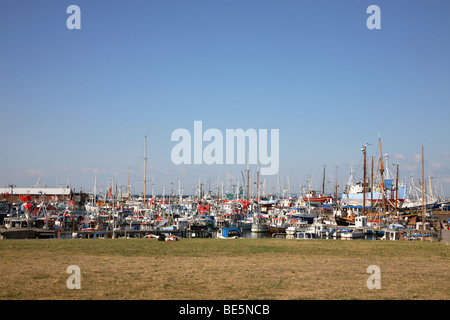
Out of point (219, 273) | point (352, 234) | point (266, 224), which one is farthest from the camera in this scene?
point (266, 224)

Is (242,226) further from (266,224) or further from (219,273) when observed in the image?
(219,273)

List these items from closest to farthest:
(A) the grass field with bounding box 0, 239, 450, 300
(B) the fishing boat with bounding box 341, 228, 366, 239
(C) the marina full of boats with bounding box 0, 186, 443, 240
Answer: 1. (A) the grass field with bounding box 0, 239, 450, 300
2. (B) the fishing boat with bounding box 341, 228, 366, 239
3. (C) the marina full of boats with bounding box 0, 186, 443, 240

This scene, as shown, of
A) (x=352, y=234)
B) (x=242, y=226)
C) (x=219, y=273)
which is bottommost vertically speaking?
(x=242, y=226)

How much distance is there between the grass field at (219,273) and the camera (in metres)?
16.0

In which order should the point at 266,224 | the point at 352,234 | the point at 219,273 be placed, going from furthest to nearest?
the point at 266,224 < the point at 352,234 < the point at 219,273

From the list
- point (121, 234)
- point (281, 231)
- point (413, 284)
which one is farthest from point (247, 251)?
point (281, 231)

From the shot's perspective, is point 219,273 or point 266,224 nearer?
point 219,273

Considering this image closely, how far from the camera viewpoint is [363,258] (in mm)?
27328

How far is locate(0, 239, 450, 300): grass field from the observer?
52.3 feet

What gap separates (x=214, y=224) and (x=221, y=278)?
6395 cm

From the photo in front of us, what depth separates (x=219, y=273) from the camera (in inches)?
807

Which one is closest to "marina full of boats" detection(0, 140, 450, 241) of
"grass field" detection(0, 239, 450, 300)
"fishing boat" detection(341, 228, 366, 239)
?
"fishing boat" detection(341, 228, 366, 239)

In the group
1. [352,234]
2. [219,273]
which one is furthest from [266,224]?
[219,273]

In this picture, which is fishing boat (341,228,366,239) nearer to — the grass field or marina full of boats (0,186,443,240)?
marina full of boats (0,186,443,240)
